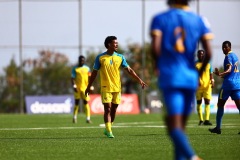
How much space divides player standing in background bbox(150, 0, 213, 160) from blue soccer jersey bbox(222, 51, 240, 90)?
9199 millimetres

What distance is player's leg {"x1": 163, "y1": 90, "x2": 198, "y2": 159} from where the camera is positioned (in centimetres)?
922

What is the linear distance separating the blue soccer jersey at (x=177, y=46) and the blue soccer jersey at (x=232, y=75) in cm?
927

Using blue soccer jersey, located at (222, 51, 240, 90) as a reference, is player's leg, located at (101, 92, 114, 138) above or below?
below

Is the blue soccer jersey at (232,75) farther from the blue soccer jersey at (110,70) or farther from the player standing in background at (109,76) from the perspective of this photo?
the blue soccer jersey at (110,70)

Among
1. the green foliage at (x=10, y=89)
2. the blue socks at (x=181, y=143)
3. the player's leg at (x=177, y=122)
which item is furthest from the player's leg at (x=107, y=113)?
the green foliage at (x=10, y=89)

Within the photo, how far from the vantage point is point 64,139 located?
1756cm

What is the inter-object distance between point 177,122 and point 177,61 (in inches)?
29.5

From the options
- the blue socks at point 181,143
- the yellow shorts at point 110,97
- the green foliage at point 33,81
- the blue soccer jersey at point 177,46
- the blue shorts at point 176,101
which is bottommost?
the green foliage at point 33,81

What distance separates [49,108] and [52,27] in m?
9.91

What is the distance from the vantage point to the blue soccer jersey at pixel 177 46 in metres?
9.43

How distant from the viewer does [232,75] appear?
1916 centimetres

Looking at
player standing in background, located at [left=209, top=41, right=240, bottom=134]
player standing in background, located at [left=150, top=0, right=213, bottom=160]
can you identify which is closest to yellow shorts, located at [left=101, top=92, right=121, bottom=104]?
player standing in background, located at [left=209, top=41, right=240, bottom=134]

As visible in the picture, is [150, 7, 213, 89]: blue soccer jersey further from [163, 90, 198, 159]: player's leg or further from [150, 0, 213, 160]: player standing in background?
[163, 90, 198, 159]: player's leg

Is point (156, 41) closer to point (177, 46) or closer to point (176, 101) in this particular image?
point (177, 46)
